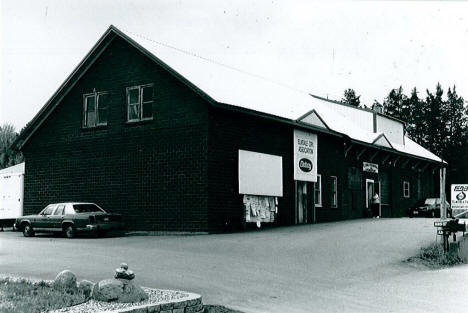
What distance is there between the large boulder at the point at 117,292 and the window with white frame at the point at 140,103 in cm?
1693

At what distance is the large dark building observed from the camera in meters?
24.9

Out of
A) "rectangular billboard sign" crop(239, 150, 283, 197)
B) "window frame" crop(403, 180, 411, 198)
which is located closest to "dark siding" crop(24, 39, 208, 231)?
"rectangular billboard sign" crop(239, 150, 283, 197)

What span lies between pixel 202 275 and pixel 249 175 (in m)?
12.2

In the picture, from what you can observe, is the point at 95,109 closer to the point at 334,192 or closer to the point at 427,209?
the point at 334,192

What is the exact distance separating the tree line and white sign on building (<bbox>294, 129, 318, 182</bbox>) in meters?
41.8

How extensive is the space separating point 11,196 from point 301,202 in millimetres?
13961

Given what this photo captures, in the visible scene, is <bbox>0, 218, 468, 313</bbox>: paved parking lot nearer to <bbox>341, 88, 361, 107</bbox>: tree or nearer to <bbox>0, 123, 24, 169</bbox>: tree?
<bbox>0, 123, 24, 169</bbox>: tree

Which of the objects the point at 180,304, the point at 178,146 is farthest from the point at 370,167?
the point at 180,304

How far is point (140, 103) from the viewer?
89.1ft

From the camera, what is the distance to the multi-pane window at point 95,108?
2853cm

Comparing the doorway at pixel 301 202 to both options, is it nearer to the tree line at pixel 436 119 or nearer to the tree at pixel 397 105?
the tree line at pixel 436 119

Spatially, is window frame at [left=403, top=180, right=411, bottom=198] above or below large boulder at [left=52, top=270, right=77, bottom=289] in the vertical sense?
above

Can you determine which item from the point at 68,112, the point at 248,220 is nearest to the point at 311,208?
the point at 248,220

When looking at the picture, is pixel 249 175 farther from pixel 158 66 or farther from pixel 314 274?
pixel 314 274
